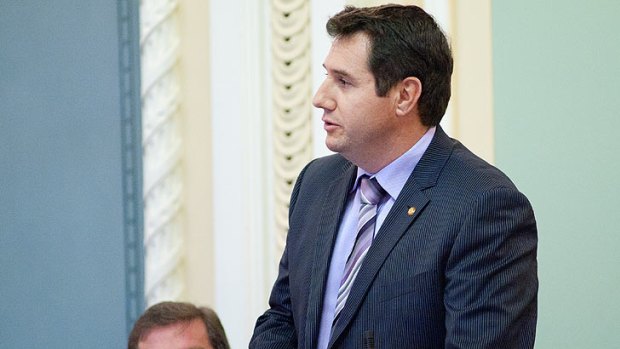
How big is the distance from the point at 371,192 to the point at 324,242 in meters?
0.16

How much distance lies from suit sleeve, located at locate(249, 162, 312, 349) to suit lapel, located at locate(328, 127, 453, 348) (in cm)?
24

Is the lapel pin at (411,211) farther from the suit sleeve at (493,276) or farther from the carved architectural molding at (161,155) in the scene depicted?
the carved architectural molding at (161,155)

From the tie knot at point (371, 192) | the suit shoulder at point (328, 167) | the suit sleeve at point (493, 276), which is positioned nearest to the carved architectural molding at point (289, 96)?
the suit shoulder at point (328, 167)

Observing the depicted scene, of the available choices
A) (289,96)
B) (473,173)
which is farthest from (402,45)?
(289,96)

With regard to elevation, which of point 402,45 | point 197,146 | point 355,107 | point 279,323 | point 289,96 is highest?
point 402,45

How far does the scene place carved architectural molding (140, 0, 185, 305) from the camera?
15.3ft

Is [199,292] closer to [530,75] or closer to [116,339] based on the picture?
[116,339]

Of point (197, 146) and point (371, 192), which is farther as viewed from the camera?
point (197, 146)

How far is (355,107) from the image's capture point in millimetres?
2963

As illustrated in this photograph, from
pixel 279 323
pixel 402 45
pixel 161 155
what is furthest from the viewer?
pixel 161 155

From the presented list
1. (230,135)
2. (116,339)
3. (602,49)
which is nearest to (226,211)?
(230,135)

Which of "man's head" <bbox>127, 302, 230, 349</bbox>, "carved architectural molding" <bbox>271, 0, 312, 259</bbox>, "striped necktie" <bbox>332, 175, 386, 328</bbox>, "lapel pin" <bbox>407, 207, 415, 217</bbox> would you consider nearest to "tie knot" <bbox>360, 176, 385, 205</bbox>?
"striped necktie" <bbox>332, 175, 386, 328</bbox>

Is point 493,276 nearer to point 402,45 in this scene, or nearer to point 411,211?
point 411,211

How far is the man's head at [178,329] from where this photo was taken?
2.88m
